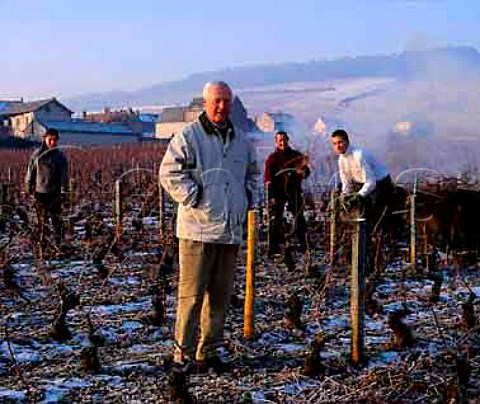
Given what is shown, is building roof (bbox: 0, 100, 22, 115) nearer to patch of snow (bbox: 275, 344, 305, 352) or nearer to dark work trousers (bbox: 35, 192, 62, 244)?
dark work trousers (bbox: 35, 192, 62, 244)

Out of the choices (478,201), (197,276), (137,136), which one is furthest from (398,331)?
(137,136)

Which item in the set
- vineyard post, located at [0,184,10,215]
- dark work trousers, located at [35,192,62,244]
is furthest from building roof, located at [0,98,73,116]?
dark work trousers, located at [35,192,62,244]

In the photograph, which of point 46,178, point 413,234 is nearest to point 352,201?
point 413,234

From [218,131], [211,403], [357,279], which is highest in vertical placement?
[218,131]

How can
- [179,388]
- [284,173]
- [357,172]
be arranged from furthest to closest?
[284,173], [357,172], [179,388]

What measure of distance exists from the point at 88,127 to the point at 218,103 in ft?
199

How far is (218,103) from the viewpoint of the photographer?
501cm

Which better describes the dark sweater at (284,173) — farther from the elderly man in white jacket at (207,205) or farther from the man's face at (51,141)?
the elderly man in white jacket at (207,205)

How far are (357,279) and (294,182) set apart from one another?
5470 mm

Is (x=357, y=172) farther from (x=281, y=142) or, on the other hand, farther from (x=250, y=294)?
(x=250, y=294)

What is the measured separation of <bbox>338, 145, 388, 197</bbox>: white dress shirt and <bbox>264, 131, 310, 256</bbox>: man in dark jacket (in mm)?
1776

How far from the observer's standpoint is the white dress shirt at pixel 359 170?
8328mm

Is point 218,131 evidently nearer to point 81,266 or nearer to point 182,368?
point 182,368

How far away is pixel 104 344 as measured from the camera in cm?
605
